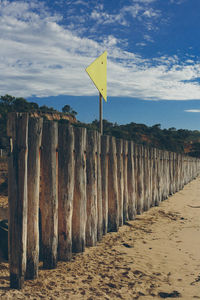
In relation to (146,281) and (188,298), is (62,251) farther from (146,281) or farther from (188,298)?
(188,298)

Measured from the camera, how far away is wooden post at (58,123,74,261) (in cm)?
391

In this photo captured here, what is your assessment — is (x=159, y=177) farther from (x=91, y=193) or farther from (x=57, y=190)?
Result: (x=57, y=190)

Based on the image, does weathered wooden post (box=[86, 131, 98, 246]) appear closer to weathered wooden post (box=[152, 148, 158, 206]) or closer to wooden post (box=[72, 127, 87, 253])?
wooden post (box=[72, 127, 87, 253])

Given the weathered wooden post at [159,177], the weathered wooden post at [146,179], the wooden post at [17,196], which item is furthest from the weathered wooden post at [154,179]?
the wooden post at [17,196]

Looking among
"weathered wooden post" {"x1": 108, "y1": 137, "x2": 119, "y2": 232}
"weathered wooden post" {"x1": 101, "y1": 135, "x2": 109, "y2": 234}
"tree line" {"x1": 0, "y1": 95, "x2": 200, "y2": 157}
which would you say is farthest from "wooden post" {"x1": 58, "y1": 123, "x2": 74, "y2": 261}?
"tree line" {"x1": 0, "y1": 95, "x2": 200, "y2": 157}

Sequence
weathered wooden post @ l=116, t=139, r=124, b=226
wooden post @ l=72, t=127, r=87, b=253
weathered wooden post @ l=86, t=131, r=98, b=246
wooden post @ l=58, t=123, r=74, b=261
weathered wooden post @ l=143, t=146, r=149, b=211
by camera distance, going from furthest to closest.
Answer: weathered wooden post @ l=143, t=146, r=149, b=211, weathered wooden post @ l=116, t=139, r=124, b=226, weathered wooden post @ l=86, t=131, r=98, b=246, wooden post @ l=72, t=127, r=87, b=253, wooden post @ l=58, t=123, r=74, b=261

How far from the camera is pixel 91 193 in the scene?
4637mm

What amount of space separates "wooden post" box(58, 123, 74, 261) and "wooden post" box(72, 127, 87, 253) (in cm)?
22

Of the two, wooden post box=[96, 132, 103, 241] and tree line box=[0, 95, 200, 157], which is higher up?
tree line box=[0, 95, 200, 157]

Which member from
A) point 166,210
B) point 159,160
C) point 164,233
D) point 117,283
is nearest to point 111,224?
point 164,233

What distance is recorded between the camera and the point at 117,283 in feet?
11.1

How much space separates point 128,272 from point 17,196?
171 centimetres

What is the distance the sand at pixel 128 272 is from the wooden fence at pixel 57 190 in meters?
0.18

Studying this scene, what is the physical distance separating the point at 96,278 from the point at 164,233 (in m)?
2.61
